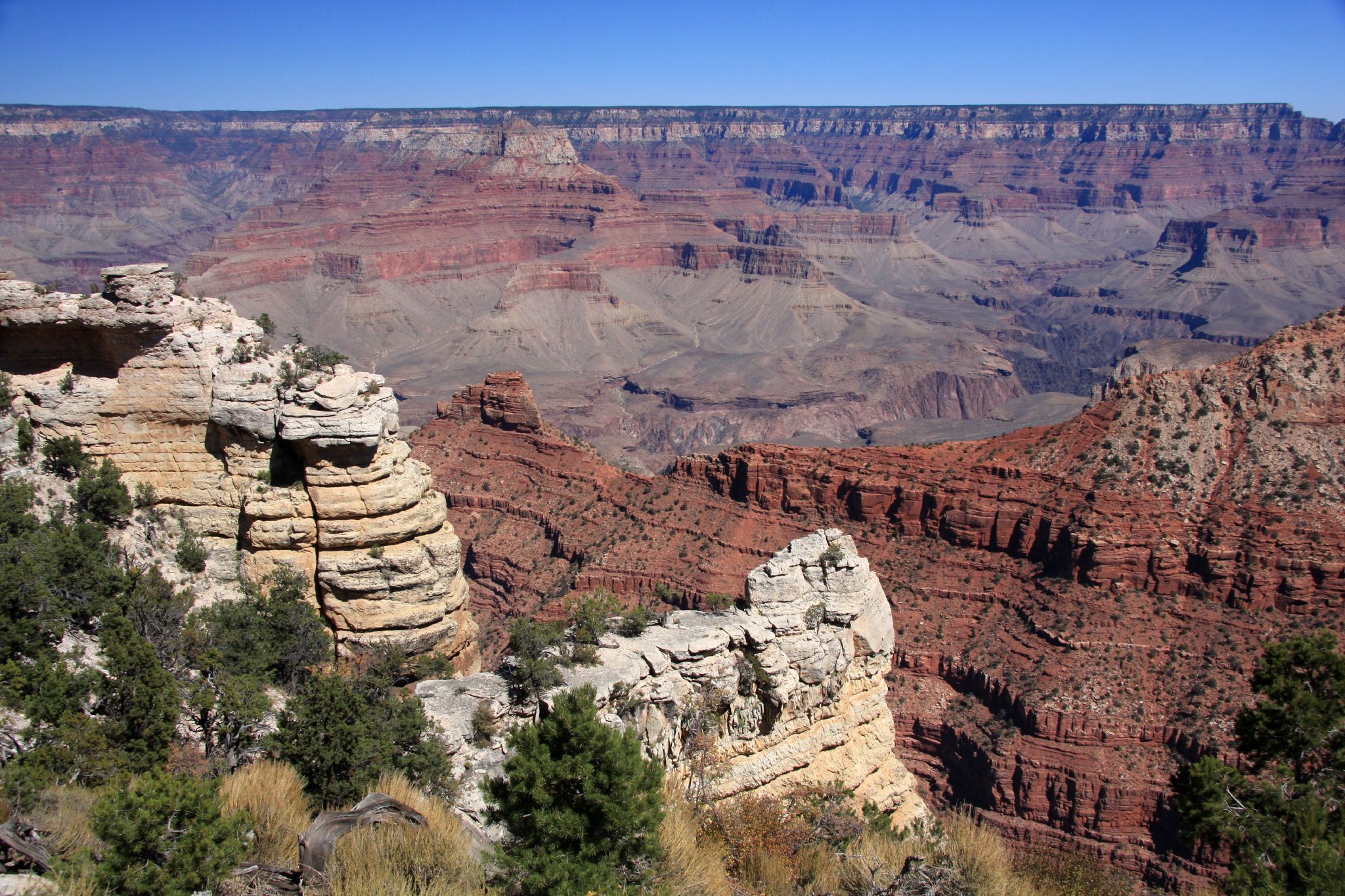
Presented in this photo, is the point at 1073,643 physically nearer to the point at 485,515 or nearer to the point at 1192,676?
the point at 1192,676

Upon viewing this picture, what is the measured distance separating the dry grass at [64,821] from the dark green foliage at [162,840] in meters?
0.44

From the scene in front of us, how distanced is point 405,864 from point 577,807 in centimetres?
233

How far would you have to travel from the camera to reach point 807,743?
18.9m

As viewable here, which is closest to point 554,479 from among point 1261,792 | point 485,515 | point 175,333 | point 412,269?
point 485,515

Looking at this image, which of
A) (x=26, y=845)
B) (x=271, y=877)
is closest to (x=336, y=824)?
(x=271, y=877)

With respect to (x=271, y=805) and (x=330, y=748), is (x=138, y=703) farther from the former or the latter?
(x=271, y=805)

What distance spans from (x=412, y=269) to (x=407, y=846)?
19950cm

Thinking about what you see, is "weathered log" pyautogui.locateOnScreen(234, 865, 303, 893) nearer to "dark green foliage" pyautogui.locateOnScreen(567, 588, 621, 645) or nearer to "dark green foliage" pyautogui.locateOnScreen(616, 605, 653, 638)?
"dark green foliage" pyautogui.locateOnScreen(567, 588, 621, 645)

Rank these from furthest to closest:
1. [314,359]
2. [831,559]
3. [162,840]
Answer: [314,359]
[831,559]
[162,840]

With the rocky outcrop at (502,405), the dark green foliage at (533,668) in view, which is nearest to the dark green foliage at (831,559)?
the dark green foliage at (533,668)

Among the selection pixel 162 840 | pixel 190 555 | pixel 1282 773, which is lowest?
pixel 1282 773

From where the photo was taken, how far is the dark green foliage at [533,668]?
54.6 ft

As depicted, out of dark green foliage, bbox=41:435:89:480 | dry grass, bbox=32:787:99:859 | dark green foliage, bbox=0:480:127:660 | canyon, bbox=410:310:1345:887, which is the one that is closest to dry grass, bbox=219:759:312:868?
dry grass, bbox=32:787:99:859

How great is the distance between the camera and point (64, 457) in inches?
827
